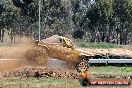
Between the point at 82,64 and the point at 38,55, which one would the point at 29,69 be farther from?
the point at 82,64

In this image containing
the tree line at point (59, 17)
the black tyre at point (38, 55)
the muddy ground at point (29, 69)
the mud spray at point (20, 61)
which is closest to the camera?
the muddy ground at point (29, 69)

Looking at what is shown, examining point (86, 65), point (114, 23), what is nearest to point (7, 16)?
point (114, 23)

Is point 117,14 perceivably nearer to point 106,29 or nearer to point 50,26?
point 106,29

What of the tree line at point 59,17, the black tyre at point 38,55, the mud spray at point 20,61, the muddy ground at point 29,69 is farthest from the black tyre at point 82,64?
the tree line at point 59,17

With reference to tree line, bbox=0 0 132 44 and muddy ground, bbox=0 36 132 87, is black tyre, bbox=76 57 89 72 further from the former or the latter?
tree line, bbox=0 0 132 44

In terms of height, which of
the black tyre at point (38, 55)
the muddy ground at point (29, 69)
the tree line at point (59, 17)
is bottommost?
the muddy ground at point (29, 69)

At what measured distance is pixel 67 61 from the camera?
21281 millimetres

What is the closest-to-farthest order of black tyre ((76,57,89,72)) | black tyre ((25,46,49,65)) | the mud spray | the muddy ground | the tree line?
the muddy ground < black tyre ((76,57,89,72)) < black tyre ((25,46,49,65)) < the mud spray < the tree line

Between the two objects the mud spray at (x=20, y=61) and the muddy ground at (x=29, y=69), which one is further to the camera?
the mud spray at (x=20, y=61)

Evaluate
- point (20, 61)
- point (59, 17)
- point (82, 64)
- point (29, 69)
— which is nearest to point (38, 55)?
point (20, 61)

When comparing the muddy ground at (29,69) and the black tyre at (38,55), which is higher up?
the black tyre at (38,55)

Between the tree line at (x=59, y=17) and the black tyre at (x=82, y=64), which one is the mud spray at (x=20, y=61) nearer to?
the black tyre at (x=82, y=64)

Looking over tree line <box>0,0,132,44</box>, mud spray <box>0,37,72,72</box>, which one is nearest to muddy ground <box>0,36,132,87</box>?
mud spray <box>0,37,72,72</box>

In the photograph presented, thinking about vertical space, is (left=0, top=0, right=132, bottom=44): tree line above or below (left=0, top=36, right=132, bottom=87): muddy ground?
above
